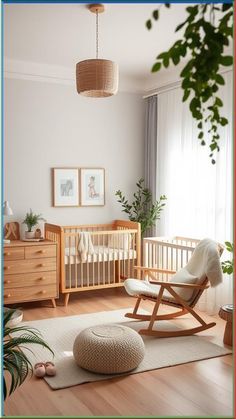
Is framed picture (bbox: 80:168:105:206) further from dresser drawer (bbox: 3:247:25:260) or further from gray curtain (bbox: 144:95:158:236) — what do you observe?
dresser drawer (bbox: 3:247:25:260)

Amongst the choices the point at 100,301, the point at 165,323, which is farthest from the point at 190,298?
the point at 100,301

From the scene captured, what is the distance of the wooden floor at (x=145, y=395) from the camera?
244 centimetres

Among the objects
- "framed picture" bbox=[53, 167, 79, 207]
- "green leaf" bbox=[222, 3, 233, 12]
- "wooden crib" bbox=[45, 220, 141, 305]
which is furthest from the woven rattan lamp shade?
"green leaf" bbox=[222, 3, 233, 12]

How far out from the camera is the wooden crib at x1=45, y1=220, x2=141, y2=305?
15.7 feet

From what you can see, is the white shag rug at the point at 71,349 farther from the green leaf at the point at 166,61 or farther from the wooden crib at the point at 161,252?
the green leaf at the point at 166,61

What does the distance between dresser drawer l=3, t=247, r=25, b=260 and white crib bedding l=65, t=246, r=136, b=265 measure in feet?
1.60

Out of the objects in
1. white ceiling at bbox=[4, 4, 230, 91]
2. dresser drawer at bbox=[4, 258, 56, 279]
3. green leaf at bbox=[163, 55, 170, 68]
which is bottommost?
dresser drawer at bbox=[4, 258, 56, 279]

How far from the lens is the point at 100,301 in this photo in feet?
Answer: 16.5

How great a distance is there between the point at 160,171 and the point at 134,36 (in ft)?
6.08

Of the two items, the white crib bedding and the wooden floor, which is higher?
the white crib bedding

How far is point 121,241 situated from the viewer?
17.1ft

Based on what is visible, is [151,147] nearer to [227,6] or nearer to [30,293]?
[30,293]

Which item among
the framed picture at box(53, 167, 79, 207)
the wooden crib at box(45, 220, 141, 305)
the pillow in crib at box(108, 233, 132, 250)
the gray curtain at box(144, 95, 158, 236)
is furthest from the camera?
the gray curtain at box(144, 95, 158, 236)

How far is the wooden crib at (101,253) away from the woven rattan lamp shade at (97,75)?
170 cm
